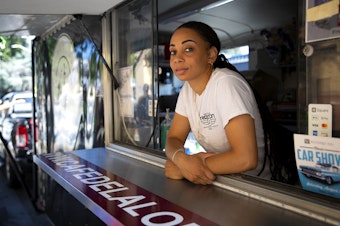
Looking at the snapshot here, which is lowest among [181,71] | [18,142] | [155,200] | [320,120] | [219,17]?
[18,142]

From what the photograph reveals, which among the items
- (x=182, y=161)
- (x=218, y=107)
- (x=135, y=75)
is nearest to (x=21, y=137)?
(x=135, y=75)

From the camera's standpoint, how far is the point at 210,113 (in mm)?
1609

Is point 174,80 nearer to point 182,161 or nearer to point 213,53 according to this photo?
point 213,53

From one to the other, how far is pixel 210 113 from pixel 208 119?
0.04m

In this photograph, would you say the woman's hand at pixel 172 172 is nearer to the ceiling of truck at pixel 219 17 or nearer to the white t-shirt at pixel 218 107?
the white t-shirt at pixel 218 107

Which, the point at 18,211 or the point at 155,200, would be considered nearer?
the point at 155,200

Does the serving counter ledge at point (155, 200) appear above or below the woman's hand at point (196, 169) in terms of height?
below

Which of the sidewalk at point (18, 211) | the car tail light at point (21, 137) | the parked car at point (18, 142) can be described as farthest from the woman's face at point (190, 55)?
the car tail light at point (21, 137)

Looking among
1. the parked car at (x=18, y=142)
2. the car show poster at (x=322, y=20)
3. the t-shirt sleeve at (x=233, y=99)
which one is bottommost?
the parked car at (x=18, y=142)

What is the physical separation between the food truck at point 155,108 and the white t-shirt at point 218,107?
0.19m

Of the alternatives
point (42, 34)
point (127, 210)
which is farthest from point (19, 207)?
point (127, 210)

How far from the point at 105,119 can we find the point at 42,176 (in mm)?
2238

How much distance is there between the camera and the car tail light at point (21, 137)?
6051mm

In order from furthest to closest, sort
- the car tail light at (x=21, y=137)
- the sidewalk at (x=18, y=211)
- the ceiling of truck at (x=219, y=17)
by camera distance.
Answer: the car tail light at (x=21, y=137) < the sidewalk at (x=18, y=211) < the ceiling of truck at (x=219, y=17)
